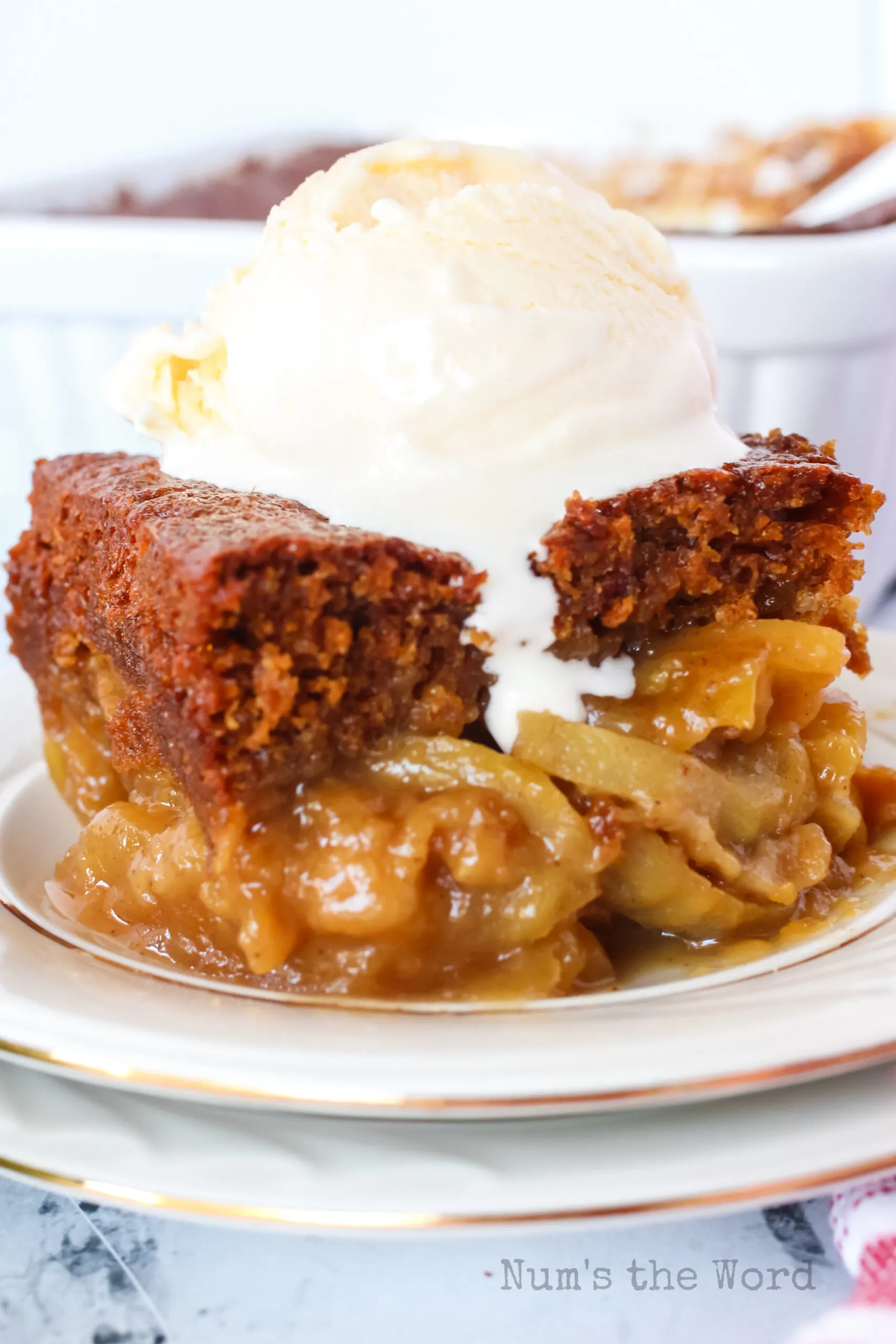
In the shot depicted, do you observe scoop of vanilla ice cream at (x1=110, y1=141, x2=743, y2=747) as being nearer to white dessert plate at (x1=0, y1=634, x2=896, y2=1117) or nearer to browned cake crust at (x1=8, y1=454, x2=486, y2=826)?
browned cake crust at (x1=8, y1=454, x2=486, y2=826)

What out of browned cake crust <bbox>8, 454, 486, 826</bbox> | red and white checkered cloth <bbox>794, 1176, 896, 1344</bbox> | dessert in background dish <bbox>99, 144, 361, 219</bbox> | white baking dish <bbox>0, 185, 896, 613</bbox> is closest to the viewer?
red and white checkered cloth <bbox>794, 1176, 896, 1344</bbox>

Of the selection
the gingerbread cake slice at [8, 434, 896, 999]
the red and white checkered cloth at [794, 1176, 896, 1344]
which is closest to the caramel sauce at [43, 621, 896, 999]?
the gingerbread cake slice at [8, 434, 896, 999]

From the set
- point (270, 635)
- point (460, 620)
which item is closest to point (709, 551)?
point (460, 620)

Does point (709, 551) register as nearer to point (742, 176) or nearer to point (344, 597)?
point (344, 597)

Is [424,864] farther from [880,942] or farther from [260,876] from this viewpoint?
[880,942]

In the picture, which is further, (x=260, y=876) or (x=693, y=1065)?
(x=260, y=876)

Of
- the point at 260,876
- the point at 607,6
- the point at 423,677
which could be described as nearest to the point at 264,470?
the point at 423,677

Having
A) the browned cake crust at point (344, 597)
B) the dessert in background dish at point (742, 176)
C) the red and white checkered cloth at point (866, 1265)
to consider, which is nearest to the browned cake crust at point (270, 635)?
the browned cake crust at point (344, 597)

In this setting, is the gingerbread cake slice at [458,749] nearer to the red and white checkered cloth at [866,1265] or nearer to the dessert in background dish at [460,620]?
the dessert in background dish at [460,620]
